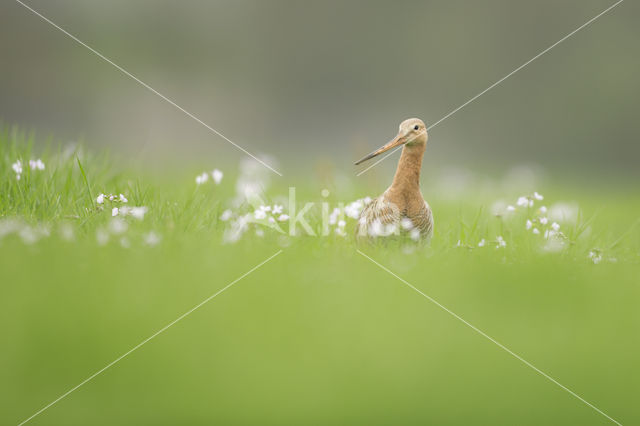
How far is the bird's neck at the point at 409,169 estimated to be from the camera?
2713 millimetres

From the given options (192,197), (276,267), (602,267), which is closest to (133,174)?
(192,197)

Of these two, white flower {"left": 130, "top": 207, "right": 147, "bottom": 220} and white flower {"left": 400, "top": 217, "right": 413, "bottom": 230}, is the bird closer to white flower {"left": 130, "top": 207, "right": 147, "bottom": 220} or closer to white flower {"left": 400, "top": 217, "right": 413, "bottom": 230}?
white flower {"left": 400, "top": 217, "right": 413, "bottom": 230}

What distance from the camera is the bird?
104 inches

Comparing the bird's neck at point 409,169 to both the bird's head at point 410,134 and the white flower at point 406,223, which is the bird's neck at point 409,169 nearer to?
the bird's head at point 410,134

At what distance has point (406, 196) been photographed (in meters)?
2.71

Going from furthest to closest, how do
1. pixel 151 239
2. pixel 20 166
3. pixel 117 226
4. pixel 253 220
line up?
pixel 20 166
pixel 253 220
pixel 117 226
pixel 151 239

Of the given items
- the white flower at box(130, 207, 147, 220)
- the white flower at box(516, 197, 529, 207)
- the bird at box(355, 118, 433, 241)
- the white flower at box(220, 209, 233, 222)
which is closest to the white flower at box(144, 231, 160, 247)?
the white flower at box(130, 207, 147, 220)

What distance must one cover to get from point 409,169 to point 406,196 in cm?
13

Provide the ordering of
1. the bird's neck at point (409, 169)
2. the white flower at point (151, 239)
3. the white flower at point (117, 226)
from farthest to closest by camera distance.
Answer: the bird's neck at point (409, 169) → the white flower at point (117, 226) → the white flower at point (151, 239)
